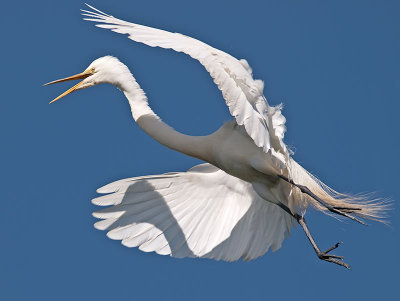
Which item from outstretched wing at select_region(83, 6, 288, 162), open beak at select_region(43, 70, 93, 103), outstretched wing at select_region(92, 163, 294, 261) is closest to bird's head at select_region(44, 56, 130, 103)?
open beak at select_region(43, 70, 93, 103)

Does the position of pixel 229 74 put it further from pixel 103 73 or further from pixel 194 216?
pixel 194 216

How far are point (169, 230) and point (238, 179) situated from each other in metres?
0.91

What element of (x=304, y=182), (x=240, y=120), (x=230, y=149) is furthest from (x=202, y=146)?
(x=240, y=120)

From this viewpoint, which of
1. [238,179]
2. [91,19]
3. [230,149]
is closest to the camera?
[91,19]

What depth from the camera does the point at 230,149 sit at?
9484 millimetres

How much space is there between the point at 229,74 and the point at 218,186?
2.80 metres

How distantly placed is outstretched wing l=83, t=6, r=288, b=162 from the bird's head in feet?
4.37

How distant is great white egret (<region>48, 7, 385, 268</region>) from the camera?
27.2ft

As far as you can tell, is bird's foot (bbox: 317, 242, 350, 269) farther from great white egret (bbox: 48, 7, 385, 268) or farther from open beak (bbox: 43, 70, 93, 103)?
open beak (bbox: 43, 70, 93, 103)

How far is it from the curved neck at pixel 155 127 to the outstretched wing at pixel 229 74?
1241 mm

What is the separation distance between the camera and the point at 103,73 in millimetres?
10086

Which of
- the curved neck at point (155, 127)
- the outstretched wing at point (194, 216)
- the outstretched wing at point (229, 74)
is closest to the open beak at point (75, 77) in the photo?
the curved neck at point (155, 127)

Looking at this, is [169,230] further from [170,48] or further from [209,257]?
[170,48]

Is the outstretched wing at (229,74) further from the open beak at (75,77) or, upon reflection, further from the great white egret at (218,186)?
the open beak at (75,77)
